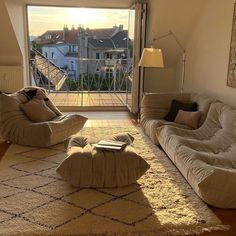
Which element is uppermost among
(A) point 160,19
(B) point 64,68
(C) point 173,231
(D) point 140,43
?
(A) point 160,19

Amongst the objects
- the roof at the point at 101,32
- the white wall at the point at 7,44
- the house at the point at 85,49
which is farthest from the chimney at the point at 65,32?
the white wall at the point at 7,44

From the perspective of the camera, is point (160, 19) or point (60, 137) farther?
point (160, 19)

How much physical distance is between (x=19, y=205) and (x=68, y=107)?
3.96m

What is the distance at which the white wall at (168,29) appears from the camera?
5.07 metres

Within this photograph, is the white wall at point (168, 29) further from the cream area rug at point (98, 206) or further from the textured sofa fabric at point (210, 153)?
the cream area rug at point (98, 206)

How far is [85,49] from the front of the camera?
22.6 ft

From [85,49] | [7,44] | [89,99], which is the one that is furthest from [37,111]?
[85,49]

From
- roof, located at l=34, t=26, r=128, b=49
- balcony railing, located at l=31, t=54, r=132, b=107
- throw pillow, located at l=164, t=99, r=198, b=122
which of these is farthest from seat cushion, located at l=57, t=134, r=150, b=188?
roof, located at l=34, t=26, r=128, b=49

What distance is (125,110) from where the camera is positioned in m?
6.42

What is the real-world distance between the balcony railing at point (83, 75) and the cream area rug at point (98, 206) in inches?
158

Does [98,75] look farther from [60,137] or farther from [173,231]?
[173,231]

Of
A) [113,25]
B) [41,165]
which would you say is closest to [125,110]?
[113,25]

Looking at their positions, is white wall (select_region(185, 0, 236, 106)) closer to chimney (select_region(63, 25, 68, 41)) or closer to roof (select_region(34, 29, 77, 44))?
A: roof (select_region(34, 29, 77, 44))

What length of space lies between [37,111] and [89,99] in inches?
121
